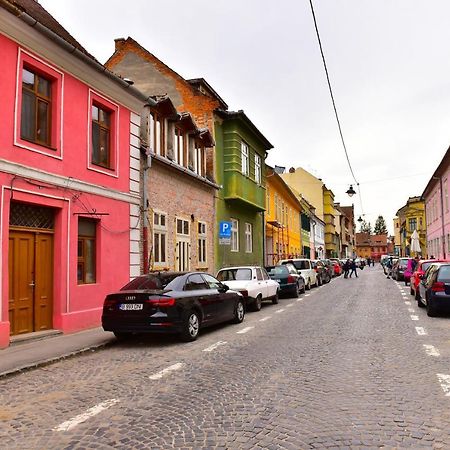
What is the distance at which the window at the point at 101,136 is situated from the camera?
1350 centimetres

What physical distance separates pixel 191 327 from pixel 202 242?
11058mm

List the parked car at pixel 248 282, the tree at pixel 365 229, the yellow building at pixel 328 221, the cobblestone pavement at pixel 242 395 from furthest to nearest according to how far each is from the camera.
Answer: the tree at pixel 365 229 < the yellow building at pixel 328 221 < the parked car at pixel 248 282 < the cobblestone pavement at pixel 242 395

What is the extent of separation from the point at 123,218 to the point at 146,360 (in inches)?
262

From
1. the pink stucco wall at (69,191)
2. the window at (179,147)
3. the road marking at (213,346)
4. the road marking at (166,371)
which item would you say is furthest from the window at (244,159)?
the road marking at (166,371)

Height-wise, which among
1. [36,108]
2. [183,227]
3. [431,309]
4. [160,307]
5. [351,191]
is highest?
[351,191]

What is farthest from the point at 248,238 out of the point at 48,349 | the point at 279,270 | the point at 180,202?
the point at 48,349

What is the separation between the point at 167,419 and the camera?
5203 millimetres

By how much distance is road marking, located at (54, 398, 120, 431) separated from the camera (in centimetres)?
505

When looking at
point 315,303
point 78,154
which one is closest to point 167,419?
point 78,154

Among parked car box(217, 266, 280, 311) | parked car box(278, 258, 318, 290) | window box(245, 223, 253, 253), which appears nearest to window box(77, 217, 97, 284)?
parked car box(217, 266, 280, 311)

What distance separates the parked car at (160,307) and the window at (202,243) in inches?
381

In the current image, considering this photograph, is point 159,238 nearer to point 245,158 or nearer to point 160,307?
point 160,307

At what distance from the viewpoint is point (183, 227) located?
1941cm

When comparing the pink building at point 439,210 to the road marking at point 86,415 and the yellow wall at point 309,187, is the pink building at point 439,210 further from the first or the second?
the road marking at point 86,415
